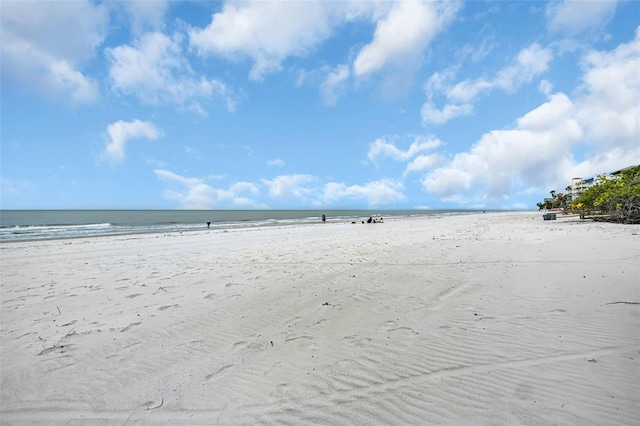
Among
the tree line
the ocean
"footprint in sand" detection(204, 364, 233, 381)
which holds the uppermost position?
the tree line

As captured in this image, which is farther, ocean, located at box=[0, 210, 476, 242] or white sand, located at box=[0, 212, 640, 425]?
ocean, located at box=[0, 210, 476, 242]

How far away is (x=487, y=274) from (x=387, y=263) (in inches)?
116

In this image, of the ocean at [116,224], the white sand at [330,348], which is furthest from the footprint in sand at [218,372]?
the ocean at [116,224]

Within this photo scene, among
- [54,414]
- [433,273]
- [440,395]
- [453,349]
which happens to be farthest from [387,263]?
[54,414]

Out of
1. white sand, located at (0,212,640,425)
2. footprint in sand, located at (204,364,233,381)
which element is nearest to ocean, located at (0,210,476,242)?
white sand, located at (0,212,640,425)

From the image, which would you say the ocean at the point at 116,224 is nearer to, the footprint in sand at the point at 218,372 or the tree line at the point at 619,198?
the footprint in sand at the point at 218,372

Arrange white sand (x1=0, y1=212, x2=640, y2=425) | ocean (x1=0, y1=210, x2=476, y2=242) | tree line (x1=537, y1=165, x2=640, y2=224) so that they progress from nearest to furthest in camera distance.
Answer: white sand (x1=0, y1=212, x2=640, y2=425), tree line (x1=537, y1=165, x2=640, y2=224), ocean (x1=0, y1=210, x2=476, y2=242)

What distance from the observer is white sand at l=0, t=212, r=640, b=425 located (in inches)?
122

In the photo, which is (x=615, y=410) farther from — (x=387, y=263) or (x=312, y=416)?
(x=387, y=263)

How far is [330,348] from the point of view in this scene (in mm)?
4289

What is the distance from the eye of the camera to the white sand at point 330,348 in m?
3.11

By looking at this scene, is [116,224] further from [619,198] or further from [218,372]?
[619,198]

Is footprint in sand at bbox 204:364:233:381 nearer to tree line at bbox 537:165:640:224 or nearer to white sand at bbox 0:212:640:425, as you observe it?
white sand at bbox 0:212:640:425

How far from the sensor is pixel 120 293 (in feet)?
23.8
